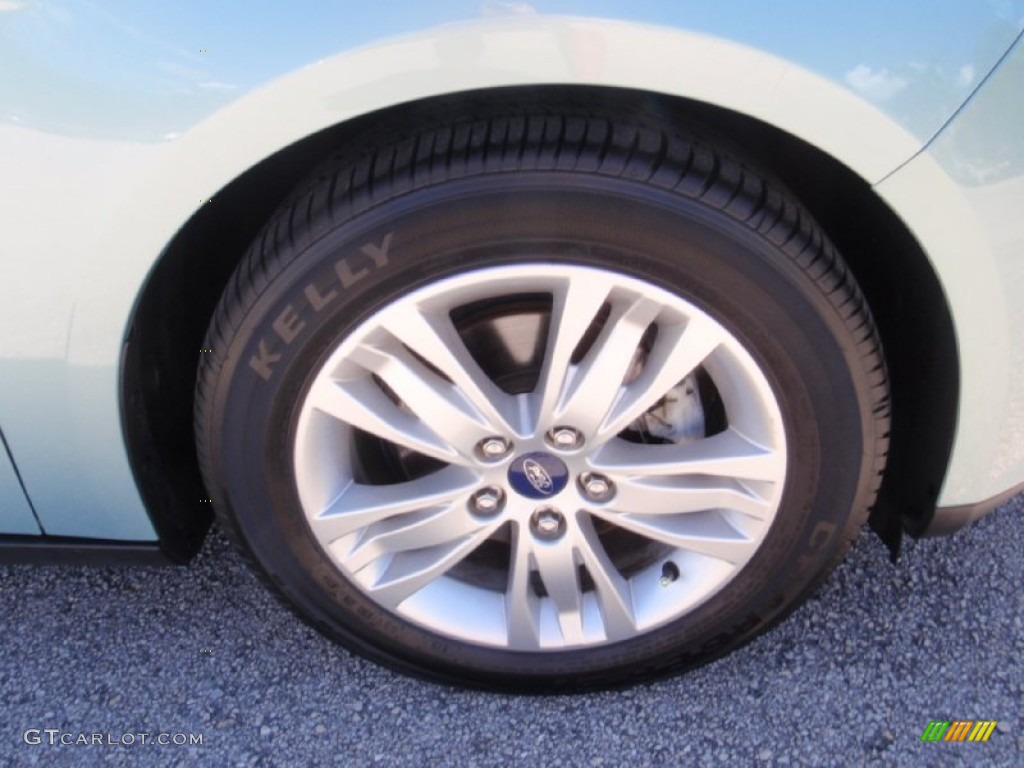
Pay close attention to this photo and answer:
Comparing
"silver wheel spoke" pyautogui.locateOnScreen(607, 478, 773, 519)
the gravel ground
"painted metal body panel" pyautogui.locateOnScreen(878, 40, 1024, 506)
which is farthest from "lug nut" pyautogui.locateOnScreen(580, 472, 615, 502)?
"painted metal body panel" pyautogui.locateOnScreen(878, 40, 1024, 506)

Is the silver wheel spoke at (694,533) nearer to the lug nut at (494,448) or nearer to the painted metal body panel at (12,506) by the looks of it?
the lug nut at (494,448)

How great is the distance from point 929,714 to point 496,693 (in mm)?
737

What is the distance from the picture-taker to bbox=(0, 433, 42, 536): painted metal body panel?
5.41ft

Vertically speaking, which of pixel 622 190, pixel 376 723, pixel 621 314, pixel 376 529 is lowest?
pixel 376 723

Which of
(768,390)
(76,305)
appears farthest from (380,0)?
(768,390)

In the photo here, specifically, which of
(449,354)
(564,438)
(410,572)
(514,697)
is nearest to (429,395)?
(449,354)

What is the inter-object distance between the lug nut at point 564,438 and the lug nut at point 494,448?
0.07 m

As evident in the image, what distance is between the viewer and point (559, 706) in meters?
1.84

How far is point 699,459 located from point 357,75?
77 centimetres

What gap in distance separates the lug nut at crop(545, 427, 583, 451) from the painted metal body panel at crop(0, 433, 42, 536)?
84cm

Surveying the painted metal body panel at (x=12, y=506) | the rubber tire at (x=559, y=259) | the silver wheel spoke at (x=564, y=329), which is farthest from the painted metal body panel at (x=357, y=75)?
the painted metal body panel at (x=12, y=506)

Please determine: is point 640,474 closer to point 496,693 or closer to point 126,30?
point 496,693

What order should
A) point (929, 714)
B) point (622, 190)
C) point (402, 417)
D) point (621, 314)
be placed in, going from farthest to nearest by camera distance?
point (929, 714)
point (402, 417)
point (621, 314)
point (622, 190)

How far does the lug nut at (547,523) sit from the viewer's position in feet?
5.59
